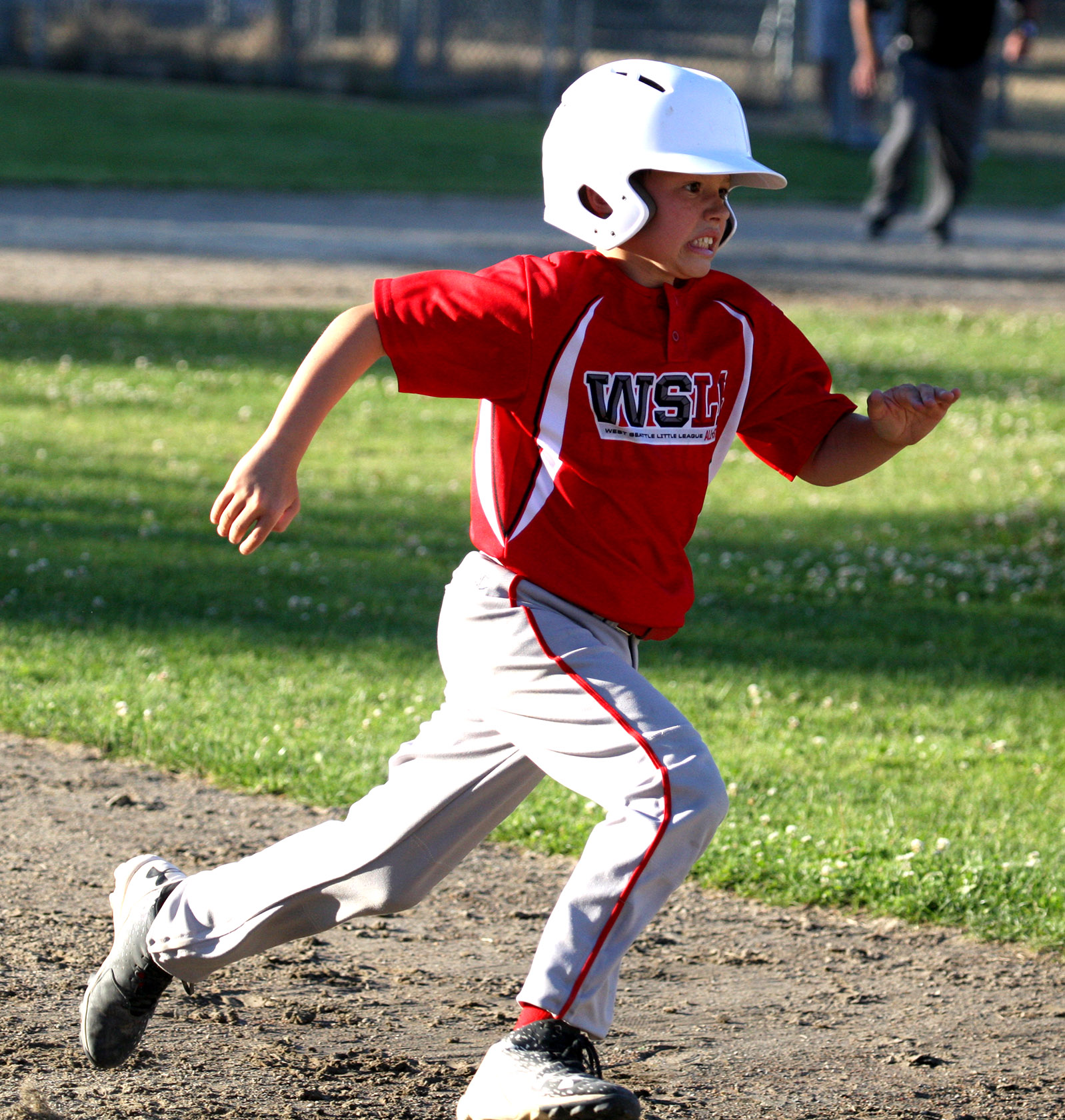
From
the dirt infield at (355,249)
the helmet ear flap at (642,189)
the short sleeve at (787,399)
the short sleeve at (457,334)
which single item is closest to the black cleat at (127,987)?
the short sleeve at (457,334)

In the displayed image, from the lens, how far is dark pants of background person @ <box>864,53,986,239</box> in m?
14.0

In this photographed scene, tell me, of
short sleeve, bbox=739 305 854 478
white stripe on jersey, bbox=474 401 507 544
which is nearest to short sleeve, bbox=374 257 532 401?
white stripe on jersey, bbox=474 401 507 544

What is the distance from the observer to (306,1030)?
3482 mm

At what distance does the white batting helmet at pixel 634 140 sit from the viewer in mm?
3111

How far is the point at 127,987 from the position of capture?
3.23 meters

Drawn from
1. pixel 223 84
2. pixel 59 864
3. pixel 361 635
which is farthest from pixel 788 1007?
pixel 223 84

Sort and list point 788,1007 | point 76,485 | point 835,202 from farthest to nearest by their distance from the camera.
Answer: point 835,202, point 76,485, point 788,1007

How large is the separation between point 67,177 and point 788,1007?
52.9 ft

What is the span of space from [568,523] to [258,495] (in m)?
Answer: 0.55

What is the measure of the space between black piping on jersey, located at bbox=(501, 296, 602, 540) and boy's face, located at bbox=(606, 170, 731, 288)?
0.15 metres

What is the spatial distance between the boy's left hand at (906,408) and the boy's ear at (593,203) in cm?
60

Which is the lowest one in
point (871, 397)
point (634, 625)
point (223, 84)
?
point (223, 84)

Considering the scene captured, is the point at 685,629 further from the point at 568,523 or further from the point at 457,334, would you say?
the point at 457,334

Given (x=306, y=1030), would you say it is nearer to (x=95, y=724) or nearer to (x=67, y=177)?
(x=95, y=724)
